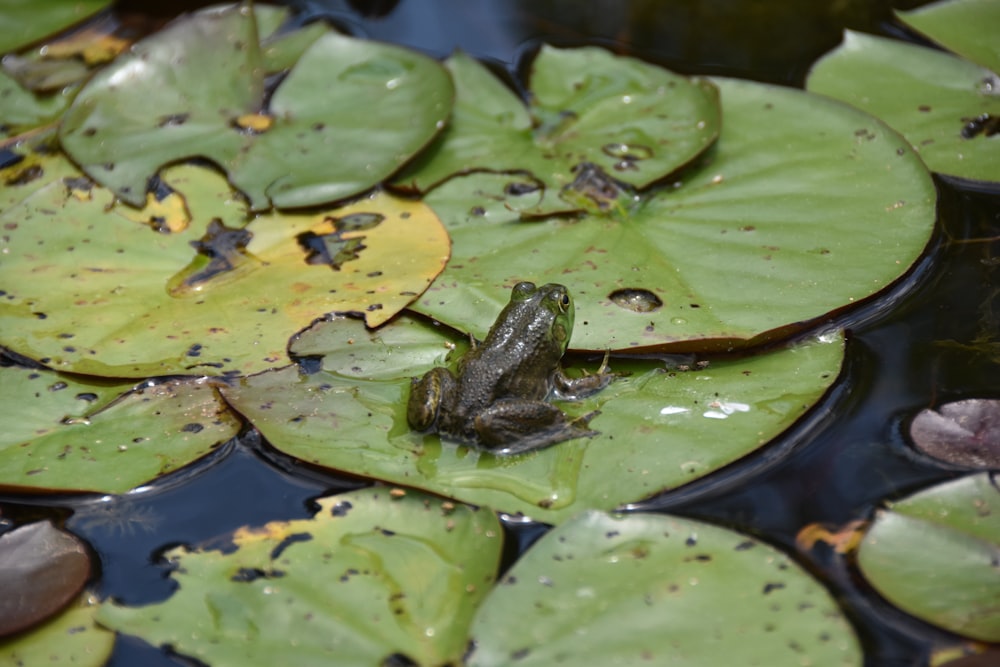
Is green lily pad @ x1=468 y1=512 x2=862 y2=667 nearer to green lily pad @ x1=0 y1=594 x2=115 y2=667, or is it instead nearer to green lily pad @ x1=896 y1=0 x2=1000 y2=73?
green lily pad @ x1=0 y1=594 x2=115 y2=667

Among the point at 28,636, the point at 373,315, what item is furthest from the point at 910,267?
the point at 28,636

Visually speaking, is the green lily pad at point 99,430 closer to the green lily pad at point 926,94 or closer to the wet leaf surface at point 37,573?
the wet leaf surface at point 37,573

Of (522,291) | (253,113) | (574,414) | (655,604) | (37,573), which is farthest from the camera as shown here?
(253,113)

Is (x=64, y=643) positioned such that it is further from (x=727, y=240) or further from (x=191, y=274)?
(x=727, y=240)

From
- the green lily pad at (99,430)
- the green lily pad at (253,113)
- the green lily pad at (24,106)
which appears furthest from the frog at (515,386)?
the green lily pad at (24,106)

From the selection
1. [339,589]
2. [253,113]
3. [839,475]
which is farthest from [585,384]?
[253,113]

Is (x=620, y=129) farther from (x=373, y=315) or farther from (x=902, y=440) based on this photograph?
(x=902, y=440)

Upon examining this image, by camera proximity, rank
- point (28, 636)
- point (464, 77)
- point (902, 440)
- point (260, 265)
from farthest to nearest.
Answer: point (464, 77) < point (260, 265) < point (902, 440) < point (28, 636)
